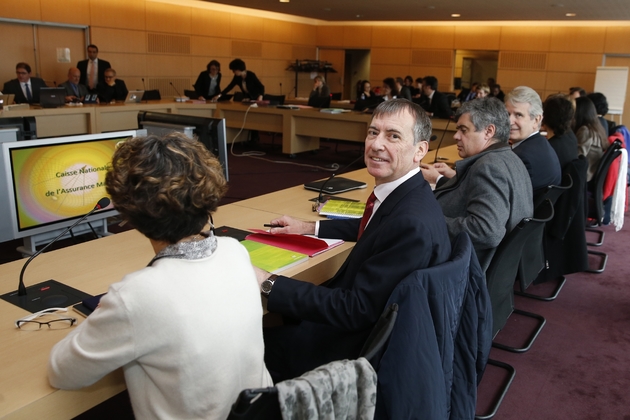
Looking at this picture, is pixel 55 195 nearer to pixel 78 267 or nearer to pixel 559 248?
pixel 78 267

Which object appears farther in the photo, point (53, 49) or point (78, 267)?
point (53, 49)

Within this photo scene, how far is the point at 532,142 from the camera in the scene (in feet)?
9.44

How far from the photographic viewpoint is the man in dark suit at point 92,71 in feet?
28.5

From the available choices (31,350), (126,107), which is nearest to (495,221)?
(31,350)

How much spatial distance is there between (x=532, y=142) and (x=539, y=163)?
0.49 feet

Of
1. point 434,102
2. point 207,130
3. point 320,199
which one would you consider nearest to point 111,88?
point 434,102

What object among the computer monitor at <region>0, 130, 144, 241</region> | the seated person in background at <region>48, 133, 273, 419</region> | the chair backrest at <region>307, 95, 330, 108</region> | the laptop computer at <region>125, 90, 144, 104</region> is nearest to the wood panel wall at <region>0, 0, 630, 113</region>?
Answer: the laptop computer at <region>125, 90, 144, 104</region>

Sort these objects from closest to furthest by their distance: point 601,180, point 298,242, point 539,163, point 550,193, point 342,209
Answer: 1. point 298,242
2. point 342,209
3. point 550,193
4. point 539,163
5. point 601,180

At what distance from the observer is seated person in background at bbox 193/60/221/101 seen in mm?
8962

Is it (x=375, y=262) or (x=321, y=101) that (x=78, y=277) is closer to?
(x=375, y=262)

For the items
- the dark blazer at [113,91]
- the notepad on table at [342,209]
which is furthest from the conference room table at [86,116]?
the notepad on table at [342,209]

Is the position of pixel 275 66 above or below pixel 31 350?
above

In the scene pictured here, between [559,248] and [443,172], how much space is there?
0.94m

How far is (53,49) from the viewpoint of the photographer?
912 cm
